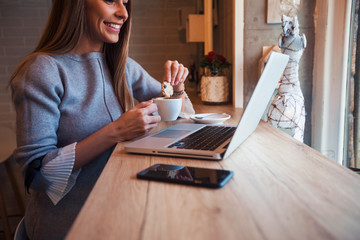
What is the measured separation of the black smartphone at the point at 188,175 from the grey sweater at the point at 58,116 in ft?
1.22

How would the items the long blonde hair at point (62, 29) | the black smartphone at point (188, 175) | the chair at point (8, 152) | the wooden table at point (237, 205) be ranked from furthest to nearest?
1. the chair at point (8, 152)
2. the long blonde hair at point (62, 29)
3. the black smartphone at point (188, 175)
4. the wooden table at point (237, 205)

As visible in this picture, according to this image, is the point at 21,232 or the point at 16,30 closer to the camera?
the point at 21,232

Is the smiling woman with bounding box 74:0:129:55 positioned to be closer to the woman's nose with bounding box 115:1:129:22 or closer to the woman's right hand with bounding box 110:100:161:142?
the woman's nose with bounding box 115:1:129:22

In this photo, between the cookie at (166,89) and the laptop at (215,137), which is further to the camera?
the cookie at (166,89)

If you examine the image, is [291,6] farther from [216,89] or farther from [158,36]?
[158,36]

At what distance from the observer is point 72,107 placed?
103 centimetres

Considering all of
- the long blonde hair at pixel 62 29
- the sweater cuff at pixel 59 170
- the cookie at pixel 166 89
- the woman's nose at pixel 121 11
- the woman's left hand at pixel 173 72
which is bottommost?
the sweater cuff at pixel 59 170

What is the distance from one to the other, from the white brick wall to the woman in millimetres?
2288

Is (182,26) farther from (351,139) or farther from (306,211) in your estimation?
(306,211)

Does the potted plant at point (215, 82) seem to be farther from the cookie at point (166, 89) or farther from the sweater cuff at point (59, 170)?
the sweater cuff at point (59, 170)

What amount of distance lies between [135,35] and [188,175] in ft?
10.4

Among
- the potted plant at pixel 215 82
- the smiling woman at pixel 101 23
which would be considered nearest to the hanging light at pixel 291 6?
the potted plant at pixel 215 82

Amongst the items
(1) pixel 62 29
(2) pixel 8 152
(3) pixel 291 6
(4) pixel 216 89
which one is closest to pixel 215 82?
(4) pixel 216 89

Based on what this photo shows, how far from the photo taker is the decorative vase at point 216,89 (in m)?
1.80
